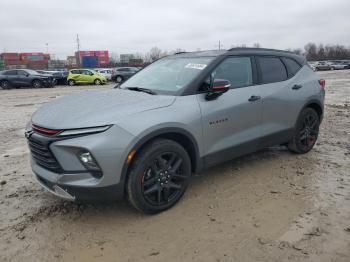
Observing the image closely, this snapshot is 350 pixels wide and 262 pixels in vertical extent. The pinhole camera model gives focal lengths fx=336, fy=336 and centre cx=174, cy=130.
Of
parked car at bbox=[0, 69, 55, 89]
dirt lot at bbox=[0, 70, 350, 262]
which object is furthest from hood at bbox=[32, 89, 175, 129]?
parked car at bbox=[0, 69, 55, 89]

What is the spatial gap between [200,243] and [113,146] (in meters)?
1.20

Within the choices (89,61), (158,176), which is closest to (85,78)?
(158,176)

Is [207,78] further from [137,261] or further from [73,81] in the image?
[73,81]

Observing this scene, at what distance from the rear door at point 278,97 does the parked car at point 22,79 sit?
23.5m

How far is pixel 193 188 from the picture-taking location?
4.31 meters

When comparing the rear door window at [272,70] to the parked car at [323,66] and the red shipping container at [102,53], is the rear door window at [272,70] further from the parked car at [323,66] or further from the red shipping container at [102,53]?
the red shipping container at [102,53]

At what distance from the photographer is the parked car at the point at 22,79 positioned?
25203 millimetres

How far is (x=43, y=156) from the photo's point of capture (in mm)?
3307

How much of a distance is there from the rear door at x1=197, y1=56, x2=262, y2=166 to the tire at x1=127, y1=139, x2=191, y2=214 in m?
0.42

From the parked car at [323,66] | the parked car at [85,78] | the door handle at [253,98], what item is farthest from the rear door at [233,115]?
the parked car at [323,66]

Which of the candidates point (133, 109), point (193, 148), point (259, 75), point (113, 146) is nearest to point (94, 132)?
point (113, 146)

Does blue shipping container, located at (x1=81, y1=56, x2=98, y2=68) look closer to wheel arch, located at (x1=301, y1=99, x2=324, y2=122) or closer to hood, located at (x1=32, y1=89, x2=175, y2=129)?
wheel arch, located at (x1=301, y1=99, x2=324, y2=122)

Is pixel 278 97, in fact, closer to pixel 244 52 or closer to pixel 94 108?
pixel 244 52

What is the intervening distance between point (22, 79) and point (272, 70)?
24301 millimetres
